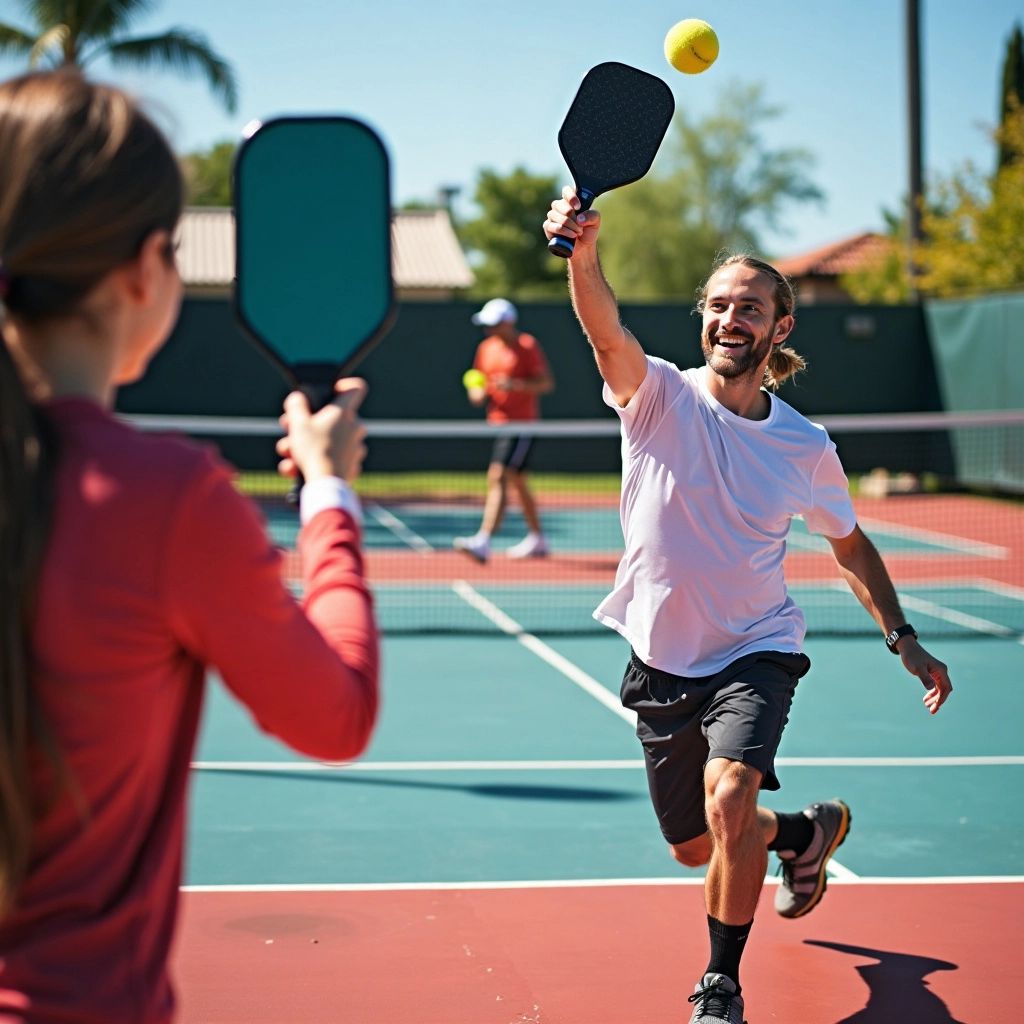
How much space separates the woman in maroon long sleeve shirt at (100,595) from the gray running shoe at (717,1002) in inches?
95.4

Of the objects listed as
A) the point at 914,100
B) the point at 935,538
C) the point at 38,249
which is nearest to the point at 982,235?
the point at 914,100

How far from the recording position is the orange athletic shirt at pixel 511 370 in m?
13.5

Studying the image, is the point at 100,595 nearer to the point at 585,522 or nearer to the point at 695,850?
the point at 695,850

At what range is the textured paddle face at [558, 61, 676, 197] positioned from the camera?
3622mm

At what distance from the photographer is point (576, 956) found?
4523 mm

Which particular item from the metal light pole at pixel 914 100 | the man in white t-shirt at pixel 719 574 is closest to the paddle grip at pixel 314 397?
the man in white t-shirt at pixel 719 574

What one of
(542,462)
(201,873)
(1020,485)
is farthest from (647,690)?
(542,462)

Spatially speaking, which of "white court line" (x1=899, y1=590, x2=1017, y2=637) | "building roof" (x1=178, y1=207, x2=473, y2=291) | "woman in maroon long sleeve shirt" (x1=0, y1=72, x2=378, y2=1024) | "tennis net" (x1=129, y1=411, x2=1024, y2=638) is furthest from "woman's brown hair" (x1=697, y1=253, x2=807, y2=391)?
"building roof" (x1=178, y1=207, x2=473, y2=291)

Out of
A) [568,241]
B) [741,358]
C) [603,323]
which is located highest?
[568,241]

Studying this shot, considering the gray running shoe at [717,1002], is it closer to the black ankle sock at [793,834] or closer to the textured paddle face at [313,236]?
the black ankle sock at [793,834]

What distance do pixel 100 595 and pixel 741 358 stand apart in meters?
2.99

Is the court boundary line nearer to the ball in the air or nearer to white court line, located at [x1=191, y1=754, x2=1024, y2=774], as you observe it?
white court line, located at [x1=191, y1=754, x2=1024, y2=774]

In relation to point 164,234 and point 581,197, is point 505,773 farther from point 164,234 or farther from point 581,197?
point 164,234

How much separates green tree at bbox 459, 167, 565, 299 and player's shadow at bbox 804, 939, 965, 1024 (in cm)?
7085
